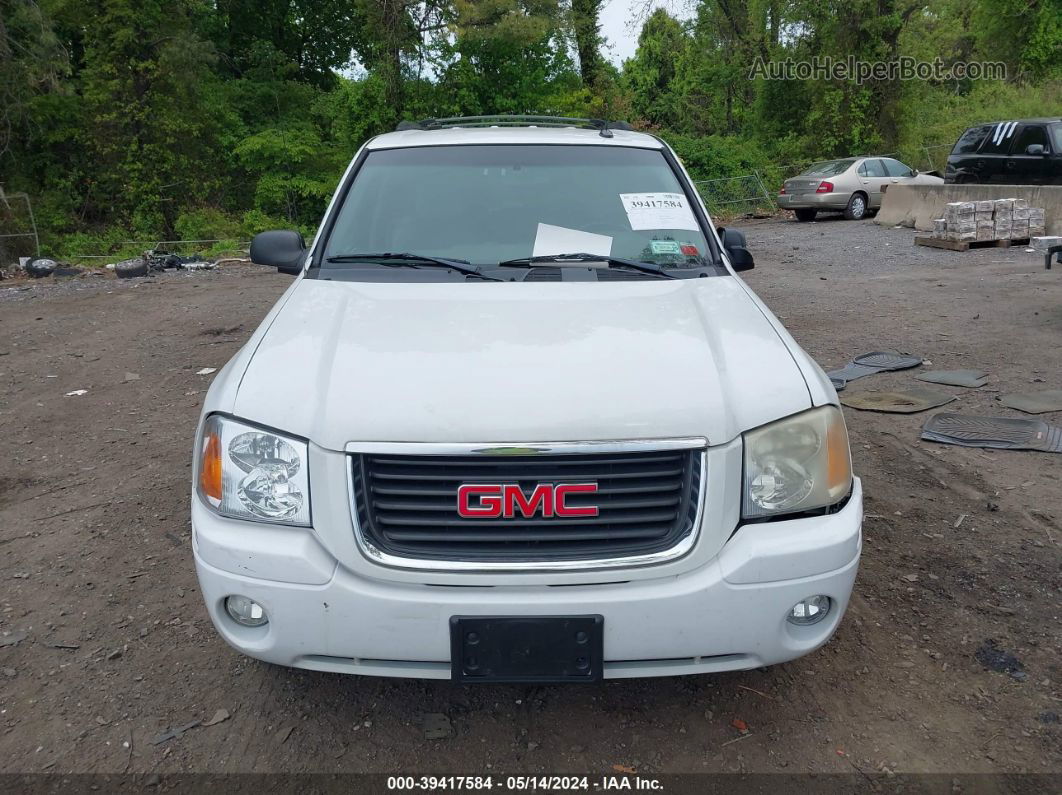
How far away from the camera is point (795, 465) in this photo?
2334mm

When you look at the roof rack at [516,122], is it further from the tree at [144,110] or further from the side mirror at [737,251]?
the tree at [144,110]

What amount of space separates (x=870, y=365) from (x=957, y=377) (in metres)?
0.67

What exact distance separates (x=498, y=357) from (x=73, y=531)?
2.67 meters

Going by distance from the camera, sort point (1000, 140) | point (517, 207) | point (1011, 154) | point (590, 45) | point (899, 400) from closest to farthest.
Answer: point (517, 207) < point (899, 400) < point (1011, 154) < point (1000, 140) < point (590, 45)

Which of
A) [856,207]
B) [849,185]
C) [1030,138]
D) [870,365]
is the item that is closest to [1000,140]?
[1030,138]

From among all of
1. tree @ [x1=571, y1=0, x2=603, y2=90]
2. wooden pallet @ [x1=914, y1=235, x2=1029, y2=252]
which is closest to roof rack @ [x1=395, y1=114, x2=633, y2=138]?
wooden pallet @ [x1=914, y1=235, x2=1029, y2=252]

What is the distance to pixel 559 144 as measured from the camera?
3873 mm

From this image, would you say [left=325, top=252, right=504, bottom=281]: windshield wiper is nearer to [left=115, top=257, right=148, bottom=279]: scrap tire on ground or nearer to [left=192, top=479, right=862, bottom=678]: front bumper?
[left=192, top=479, right=862, bottom=678]: front bumper

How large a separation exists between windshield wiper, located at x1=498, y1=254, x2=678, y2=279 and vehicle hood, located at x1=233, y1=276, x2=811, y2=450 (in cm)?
26

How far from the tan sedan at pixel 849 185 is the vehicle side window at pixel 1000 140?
12.5 feet

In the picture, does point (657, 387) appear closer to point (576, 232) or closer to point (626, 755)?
point (626, 755)

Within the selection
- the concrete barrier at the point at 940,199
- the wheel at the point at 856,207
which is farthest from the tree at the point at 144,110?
the concrete barrier at the point at 940,199

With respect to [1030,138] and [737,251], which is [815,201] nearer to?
[1030,138]

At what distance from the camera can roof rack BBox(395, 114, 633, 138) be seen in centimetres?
439
